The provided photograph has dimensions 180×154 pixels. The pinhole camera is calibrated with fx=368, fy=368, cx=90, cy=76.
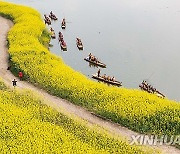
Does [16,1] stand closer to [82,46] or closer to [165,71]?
[82,46]

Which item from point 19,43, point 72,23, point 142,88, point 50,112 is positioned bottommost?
point 50,112

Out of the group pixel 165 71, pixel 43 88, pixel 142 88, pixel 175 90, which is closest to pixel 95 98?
pixel 43 88

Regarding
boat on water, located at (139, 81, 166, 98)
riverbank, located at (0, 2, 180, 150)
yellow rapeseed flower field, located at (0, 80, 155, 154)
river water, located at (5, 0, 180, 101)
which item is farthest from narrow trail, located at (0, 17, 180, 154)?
river water, located at (5, 0, 180, 101)

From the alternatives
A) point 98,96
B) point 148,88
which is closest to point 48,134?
point 98,96

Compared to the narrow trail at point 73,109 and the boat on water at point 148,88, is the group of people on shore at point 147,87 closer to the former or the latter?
the boat on water at point 148,88

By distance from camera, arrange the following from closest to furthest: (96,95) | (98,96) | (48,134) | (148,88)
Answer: (48,134) < (98,96) < (96,95) < (148,88)

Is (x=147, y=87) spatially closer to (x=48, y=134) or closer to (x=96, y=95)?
(x=96, y=95)

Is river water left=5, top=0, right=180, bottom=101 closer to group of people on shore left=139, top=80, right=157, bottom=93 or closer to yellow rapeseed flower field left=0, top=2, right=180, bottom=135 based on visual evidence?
group of people on shore left=139, top=80, right=157, bottom=93
